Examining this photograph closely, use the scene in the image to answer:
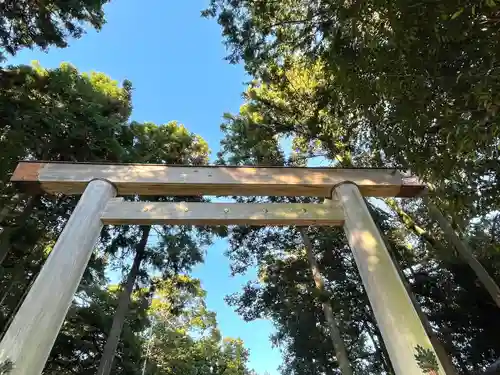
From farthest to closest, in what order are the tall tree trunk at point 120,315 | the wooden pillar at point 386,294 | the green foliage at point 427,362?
the tall tree trunk at point 120,315
the wooden pillar at point 386,294
the green foliage at point 427,362

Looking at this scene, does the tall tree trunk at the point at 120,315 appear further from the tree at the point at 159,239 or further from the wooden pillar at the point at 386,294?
the wooden pillar at the point at 386,294

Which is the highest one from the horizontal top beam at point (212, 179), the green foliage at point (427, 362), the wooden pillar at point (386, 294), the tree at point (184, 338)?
the tree at point (184, 338)

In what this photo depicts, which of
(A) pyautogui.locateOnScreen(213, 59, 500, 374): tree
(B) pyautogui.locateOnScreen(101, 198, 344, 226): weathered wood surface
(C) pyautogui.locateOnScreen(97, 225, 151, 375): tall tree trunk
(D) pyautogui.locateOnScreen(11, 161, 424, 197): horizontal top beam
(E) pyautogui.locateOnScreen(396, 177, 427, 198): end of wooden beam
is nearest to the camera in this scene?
(B) pyautogui.locateOnScreen(101, 198, 344, 226): weathered wood surface

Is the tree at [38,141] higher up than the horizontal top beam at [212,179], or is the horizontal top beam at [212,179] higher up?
the tree at [38,141]

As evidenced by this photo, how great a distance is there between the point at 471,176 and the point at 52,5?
5.56 metres

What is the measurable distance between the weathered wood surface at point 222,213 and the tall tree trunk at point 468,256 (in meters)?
1.47

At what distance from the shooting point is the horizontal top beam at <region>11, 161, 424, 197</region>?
11.0 feet

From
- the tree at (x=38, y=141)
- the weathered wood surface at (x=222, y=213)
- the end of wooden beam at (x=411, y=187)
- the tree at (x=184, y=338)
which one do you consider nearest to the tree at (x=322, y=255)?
the tree at (x=184, y=338)

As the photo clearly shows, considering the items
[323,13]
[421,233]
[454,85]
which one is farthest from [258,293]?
[454,85]

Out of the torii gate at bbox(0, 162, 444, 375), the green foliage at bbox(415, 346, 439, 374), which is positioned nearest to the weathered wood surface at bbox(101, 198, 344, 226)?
the torii gate at bbox(0, 162, 444, 375)

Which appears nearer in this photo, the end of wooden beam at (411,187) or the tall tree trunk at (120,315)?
the end of wooden beam at (411,187)

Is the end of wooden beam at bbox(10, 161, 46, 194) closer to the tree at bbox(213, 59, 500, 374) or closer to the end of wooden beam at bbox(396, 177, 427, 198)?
the end of wooden beam at bbox(396, 177, 427, 198)

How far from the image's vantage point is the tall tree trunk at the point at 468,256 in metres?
3.82

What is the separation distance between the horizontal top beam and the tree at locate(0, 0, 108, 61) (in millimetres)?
2629
